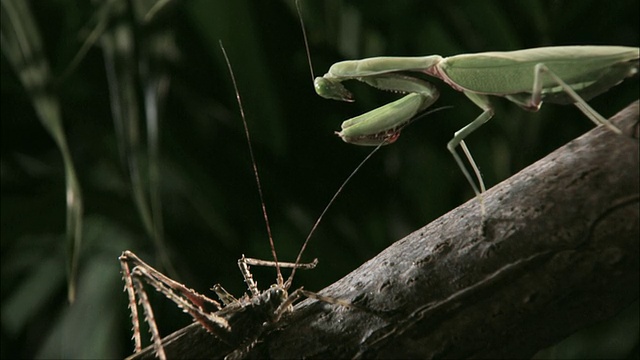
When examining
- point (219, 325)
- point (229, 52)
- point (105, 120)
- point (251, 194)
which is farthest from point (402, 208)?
point (219, 325)

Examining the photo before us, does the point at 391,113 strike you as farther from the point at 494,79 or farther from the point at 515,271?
the point at 515,271

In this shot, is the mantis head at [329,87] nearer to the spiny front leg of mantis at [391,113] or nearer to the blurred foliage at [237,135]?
the spiny front leg of mantis at [391,113]

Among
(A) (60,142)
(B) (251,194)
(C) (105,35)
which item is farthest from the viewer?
(B) (251,194)

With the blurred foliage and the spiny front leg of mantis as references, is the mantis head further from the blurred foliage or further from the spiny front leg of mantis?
the blurred foliage

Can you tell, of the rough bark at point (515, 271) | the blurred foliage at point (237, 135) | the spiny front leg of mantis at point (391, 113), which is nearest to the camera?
the rough bark at point (515, 271)

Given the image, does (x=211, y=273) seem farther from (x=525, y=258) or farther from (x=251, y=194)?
(x=525, y=258)

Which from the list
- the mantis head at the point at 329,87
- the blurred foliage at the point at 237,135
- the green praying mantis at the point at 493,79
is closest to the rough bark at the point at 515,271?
the green praying mantis at the point at 493,79

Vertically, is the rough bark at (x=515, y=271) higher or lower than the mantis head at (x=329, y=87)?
lower
